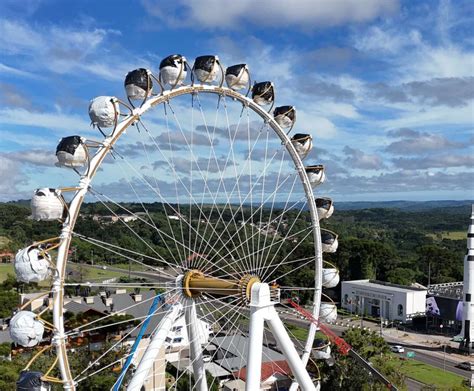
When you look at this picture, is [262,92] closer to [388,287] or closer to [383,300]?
[383,300]

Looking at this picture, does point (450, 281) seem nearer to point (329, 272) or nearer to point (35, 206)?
point (329, 272)

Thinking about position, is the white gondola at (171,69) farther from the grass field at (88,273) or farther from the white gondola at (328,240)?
the grass field at (88,273)

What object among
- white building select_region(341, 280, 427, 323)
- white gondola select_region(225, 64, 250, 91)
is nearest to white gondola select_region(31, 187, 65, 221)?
white gondola select_region(225, 64, 250, 91)

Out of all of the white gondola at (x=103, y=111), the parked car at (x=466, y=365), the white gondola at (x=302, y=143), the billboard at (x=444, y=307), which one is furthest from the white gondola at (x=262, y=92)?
the billboard at (x=444, y=307)

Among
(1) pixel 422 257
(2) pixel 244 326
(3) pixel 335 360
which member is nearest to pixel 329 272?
(3) pixel 335 360

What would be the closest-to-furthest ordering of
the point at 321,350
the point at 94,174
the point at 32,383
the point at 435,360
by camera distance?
the point at 32,383 → the point at 94,174 → the point at 321,350 → the point at 435,360

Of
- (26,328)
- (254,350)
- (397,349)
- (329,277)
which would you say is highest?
(329,277)

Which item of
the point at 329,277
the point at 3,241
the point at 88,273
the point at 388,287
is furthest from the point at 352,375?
the point at 3,241
